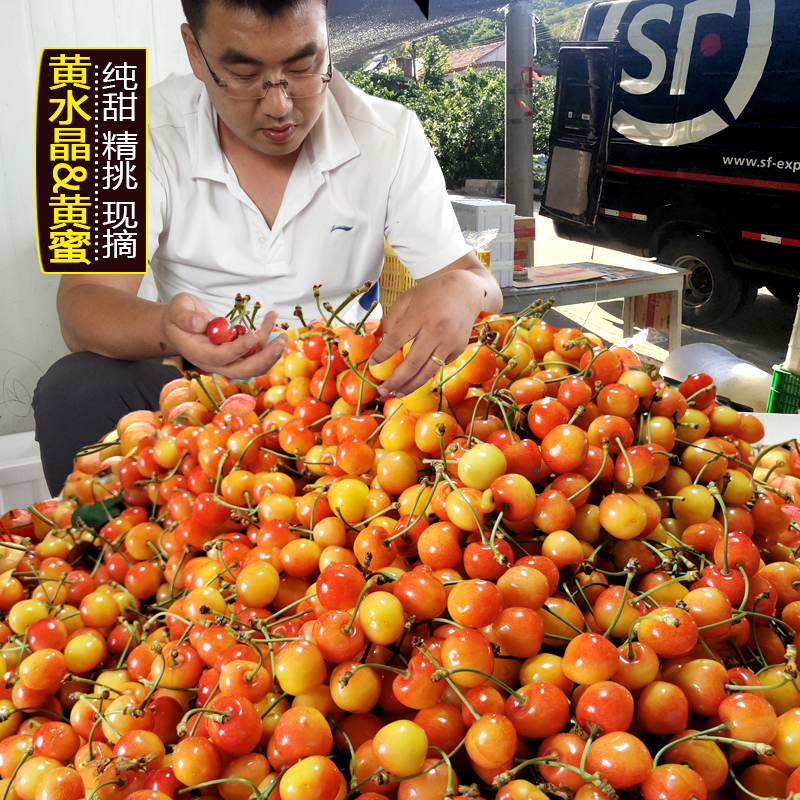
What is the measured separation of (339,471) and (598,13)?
→ 3.61 feet

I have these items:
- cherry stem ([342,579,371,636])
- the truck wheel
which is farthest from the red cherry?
the truck wheel

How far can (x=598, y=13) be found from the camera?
1.23m

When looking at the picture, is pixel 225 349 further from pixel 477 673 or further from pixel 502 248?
pixel 502 248

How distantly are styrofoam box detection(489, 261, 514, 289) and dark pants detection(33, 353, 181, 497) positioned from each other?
29.5 inches

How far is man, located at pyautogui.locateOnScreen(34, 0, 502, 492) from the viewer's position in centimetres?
71

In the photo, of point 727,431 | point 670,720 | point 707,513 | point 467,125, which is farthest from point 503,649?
point 467,125

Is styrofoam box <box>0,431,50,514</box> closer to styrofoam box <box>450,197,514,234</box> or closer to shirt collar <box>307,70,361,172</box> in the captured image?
shirt collar <box>307,70,361,172</box>

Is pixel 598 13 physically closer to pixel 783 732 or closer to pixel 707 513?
pixel 707 513

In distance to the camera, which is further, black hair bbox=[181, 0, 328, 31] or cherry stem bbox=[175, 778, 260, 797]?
black hair bbox=[181, 0, 328, 31]

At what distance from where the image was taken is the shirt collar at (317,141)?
3.06ft

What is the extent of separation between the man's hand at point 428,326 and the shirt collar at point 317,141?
1.18ft

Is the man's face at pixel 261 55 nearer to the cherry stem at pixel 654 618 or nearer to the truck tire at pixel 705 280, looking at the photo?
the cherry stem at pixel 654 618

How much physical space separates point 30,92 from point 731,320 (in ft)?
4.24

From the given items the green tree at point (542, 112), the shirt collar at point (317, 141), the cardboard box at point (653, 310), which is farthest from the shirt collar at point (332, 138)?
the cardboard box at point (653, 310)
